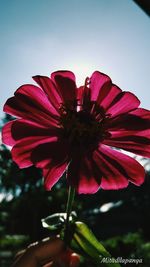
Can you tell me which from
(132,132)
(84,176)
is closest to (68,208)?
(84,176)

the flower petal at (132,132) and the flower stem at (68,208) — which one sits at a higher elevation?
the flower petal at (132,132)

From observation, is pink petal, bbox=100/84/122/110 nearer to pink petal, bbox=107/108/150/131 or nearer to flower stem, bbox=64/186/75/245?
pink petal, bbox=107/108/150/131

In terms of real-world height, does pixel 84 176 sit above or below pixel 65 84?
below

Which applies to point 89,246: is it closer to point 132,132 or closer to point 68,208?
point 68,208

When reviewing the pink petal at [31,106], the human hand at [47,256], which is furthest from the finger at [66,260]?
the pink petal at [31,106]

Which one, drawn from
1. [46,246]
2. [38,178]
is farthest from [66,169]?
[38,178]

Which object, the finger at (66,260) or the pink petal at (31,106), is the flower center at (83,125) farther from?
the finger at (66,260)

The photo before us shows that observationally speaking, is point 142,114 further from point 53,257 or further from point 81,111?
point 53,257
